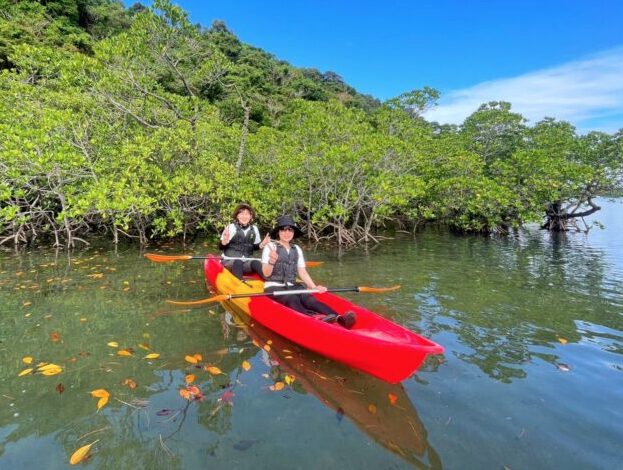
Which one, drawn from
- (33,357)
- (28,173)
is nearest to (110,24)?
(28,173)

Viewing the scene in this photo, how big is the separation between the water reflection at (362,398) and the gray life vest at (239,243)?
9.55 feet

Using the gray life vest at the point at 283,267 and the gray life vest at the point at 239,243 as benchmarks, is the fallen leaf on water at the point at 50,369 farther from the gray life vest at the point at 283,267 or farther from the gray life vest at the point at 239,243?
the gray life vest at the point at 239,243

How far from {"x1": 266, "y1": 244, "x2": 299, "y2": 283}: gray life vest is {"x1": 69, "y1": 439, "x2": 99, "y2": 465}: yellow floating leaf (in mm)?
2938

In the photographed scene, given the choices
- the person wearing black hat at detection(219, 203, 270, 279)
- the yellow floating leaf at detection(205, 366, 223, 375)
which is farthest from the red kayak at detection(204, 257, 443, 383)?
the person wearing black hat at detection(219, 203, 270, 279)

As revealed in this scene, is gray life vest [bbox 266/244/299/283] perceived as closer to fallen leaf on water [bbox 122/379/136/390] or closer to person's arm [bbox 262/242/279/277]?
person's arm [bbox 262/242/279/277]

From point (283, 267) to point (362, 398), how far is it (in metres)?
2.24

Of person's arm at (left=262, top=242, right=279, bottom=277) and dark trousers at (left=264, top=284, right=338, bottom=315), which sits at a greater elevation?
person's arm at (left=262, top=242, right=279, bottom=277)

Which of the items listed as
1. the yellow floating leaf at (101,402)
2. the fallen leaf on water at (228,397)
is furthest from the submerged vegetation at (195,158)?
the fallen leaf on water at (228,397)

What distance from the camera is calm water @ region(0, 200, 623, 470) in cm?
288

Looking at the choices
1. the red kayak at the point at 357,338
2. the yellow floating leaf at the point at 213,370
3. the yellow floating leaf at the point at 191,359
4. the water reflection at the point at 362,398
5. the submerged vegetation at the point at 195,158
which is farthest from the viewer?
the submerged vegetation at the point at 195,158

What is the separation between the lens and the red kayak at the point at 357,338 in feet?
11.5

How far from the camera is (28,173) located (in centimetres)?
1107

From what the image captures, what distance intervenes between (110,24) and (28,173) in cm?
3194

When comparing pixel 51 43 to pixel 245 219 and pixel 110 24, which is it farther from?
pixel 245 219
